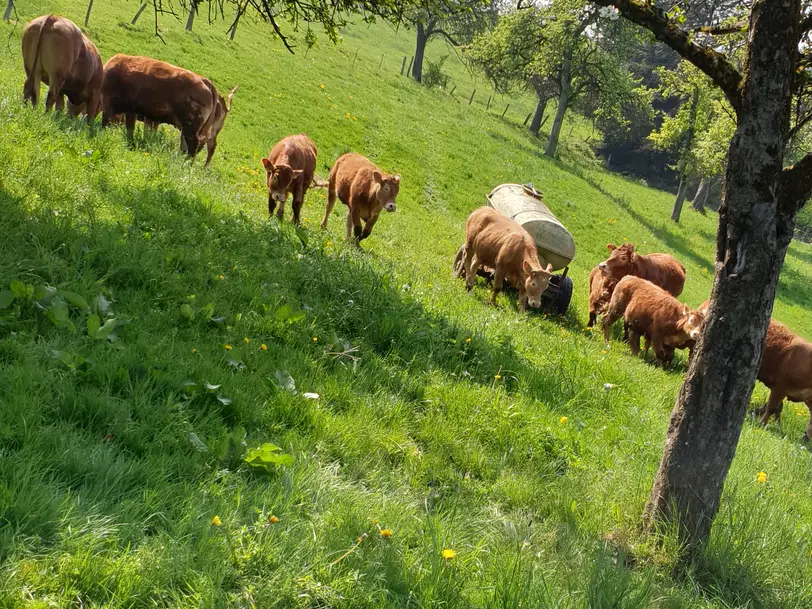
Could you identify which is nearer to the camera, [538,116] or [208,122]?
[208,122]

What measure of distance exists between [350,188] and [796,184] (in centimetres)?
911

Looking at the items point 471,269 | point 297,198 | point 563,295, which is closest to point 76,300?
point 297,198

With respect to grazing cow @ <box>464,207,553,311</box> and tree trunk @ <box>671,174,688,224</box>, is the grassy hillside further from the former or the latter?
tree trunk @ <box>671,174,688,224</box>

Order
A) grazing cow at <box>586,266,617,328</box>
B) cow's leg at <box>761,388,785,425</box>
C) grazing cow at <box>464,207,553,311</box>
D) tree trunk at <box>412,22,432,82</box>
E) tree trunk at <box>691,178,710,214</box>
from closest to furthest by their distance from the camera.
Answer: cow's leg at <box>761,388,785,425</box>, grazing cow at <box>464,207,553,311</box>, grazing cow at <box>586,266,617,328</box>, tree trunk at <box>691,178,710,214</box>, tree trunk at <box>412,22,432,82</box>

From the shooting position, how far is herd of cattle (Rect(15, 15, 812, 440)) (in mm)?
10828

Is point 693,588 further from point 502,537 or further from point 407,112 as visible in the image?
point 407,112

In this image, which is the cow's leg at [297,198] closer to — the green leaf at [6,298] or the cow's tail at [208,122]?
the cow's tail at [208,122]

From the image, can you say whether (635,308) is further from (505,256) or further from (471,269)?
(471,269)

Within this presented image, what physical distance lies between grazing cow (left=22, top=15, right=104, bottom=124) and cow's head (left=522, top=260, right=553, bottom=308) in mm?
8474

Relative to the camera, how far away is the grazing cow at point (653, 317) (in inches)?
432

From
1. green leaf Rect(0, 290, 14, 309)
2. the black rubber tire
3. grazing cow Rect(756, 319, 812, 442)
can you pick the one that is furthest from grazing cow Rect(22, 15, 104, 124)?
grazing cow Rect(756, 319, 812, 442)

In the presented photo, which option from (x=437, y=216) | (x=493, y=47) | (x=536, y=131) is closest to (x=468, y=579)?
(x=437, y=216)

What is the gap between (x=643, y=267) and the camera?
14422 mm

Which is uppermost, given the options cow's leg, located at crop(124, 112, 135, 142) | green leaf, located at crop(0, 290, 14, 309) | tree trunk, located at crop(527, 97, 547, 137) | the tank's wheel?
tree trunk, located at crop(527, 97, 547, 137)
